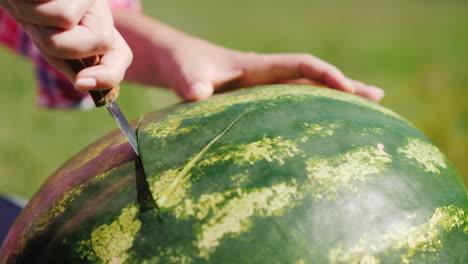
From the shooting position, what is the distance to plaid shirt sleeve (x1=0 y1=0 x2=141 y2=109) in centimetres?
297

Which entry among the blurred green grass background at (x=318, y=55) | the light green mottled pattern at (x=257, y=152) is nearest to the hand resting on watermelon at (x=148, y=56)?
the light green mottled pattern at (x=257, y=152)

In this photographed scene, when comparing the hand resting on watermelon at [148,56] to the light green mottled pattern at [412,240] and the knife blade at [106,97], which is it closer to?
the knife blade at [106,97]

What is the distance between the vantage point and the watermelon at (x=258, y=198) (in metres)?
1.14

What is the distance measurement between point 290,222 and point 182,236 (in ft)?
0.78

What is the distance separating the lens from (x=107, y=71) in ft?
3.72

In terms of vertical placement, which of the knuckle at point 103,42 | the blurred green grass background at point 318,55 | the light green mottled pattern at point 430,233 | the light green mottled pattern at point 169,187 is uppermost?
the knuckle at point 103,42

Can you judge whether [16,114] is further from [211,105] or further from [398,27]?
[398,27]

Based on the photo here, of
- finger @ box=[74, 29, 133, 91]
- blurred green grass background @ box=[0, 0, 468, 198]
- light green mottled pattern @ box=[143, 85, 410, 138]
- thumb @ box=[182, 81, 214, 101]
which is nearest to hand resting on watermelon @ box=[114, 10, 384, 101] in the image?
thumb @ box=[182, 81, 214, 101]

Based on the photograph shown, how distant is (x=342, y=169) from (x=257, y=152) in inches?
8.2

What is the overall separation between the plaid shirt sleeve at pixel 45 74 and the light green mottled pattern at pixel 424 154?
1.88m

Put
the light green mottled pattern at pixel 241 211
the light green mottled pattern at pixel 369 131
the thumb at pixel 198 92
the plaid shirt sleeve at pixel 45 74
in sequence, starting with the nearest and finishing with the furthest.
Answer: the light green mottled pattern at pixel 241 211 < the light green mottled pattern at pixel 369 131 < the thumb at pixel 198 92 < the plaid shirt sleeve at pixel 45 74

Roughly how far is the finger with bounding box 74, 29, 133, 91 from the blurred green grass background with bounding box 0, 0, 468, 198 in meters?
2.72

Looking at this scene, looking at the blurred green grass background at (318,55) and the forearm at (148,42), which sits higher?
the forearm at (148,42)

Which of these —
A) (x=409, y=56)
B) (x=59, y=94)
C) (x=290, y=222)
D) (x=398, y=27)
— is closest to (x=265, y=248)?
(x=290, y=222)
